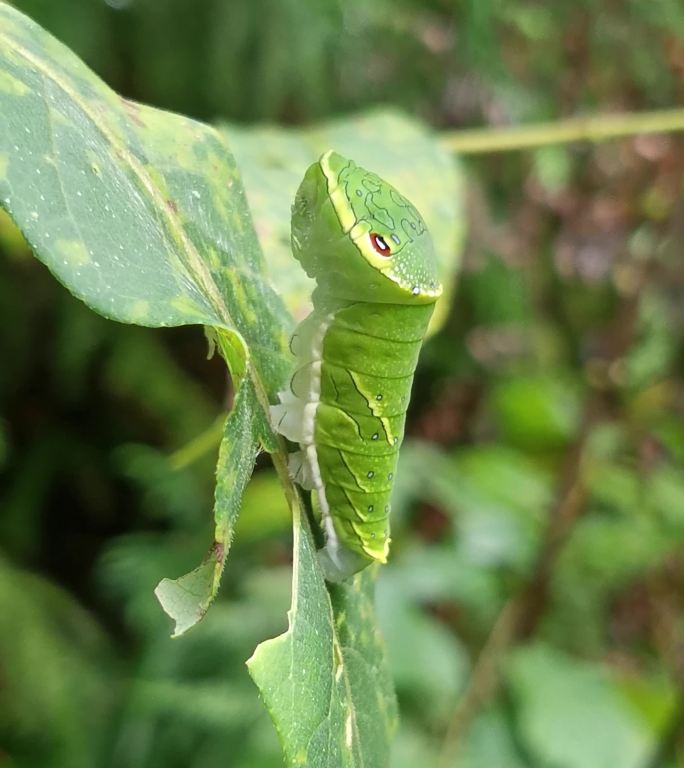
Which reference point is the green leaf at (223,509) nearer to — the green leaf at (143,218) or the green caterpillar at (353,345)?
the green leaf at (143,218)

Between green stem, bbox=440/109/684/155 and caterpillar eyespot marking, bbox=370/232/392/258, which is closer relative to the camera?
caterpillar eyespot marking, bbox=370/232/392/258

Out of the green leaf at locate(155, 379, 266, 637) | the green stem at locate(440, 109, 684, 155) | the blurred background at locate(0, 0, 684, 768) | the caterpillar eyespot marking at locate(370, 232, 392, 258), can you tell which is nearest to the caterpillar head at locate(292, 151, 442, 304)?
the caterpillar eyespot marking at locate(370, 232, 392, 258)

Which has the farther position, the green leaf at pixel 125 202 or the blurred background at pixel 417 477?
the blurred background at pixel 417 477

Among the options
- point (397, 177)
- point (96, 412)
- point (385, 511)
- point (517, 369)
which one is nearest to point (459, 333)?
point (517, 369)

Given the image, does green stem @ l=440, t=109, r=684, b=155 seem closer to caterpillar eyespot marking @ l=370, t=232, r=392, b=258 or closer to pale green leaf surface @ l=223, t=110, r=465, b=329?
pale green leaf surface @ l=223, t=110, r=465, b=329

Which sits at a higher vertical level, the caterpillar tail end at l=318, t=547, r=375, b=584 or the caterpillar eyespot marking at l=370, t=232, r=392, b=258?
the caterpillar eyespot marking at l=370, t=232, r=392, b=258

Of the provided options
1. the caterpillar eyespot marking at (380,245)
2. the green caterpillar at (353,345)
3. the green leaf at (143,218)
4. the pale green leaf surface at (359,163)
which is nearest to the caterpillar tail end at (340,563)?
the green caterpillar at (353,345)
